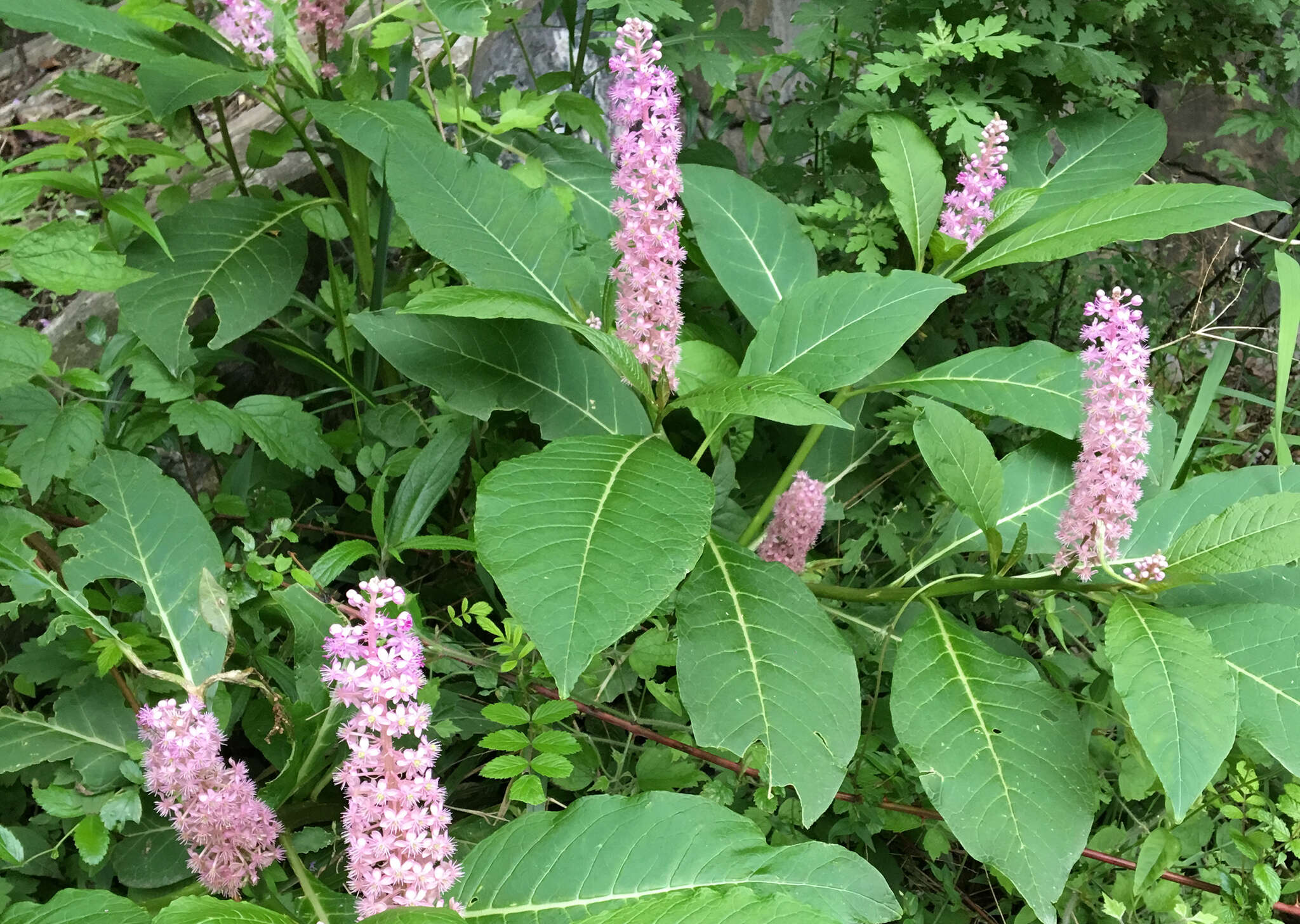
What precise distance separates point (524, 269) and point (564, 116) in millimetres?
558

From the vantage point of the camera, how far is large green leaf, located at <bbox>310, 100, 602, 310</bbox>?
1.69m

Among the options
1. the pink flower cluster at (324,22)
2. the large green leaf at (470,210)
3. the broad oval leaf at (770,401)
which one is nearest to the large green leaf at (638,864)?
the broad oval leaf at (770,401)

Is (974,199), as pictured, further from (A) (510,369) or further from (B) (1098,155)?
(A) (510,369)

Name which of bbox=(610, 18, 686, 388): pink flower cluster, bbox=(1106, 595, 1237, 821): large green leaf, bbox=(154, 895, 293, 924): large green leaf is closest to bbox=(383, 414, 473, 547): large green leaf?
bbox=(610, 18, 686, 388): pink flower cluster

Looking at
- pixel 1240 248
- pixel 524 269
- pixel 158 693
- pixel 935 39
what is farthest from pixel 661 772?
pixel 1240 248

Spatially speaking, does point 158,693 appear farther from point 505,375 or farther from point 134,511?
point 505,375

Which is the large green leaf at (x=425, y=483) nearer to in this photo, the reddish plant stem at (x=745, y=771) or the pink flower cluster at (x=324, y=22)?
the reddish plant stem at (x=745, y=771)

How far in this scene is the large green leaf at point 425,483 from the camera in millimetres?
1676

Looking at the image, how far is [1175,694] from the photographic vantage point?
137cm

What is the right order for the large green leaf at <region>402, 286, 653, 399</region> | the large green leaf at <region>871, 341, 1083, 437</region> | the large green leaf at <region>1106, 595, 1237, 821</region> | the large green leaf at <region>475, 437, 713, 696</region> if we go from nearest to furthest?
1. the large green leaf at <region>475, 437, 713, 696</region>
2. the large green leaf at <region>1106, 595, 1237, 821</region>
3. the large green leaf at <region>402, 286, 653, 399</region>
4. the large green leaf at <region>871, 341, 1083, 437</region>

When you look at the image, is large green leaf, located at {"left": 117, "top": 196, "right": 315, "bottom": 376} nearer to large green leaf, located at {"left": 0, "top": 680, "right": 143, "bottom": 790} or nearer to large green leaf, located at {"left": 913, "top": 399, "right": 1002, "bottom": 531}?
large green leaf, located at {"left": 0, "top": 680, "right": 143, "bottom": 790}

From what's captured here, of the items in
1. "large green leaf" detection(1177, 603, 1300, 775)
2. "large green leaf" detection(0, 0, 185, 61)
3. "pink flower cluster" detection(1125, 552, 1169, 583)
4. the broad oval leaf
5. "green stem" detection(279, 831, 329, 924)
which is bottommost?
"green stem" detection(279, 831, 329, 924)

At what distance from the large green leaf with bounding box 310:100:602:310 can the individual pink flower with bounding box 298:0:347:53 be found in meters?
0.30

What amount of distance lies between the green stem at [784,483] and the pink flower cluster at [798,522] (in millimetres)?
66
